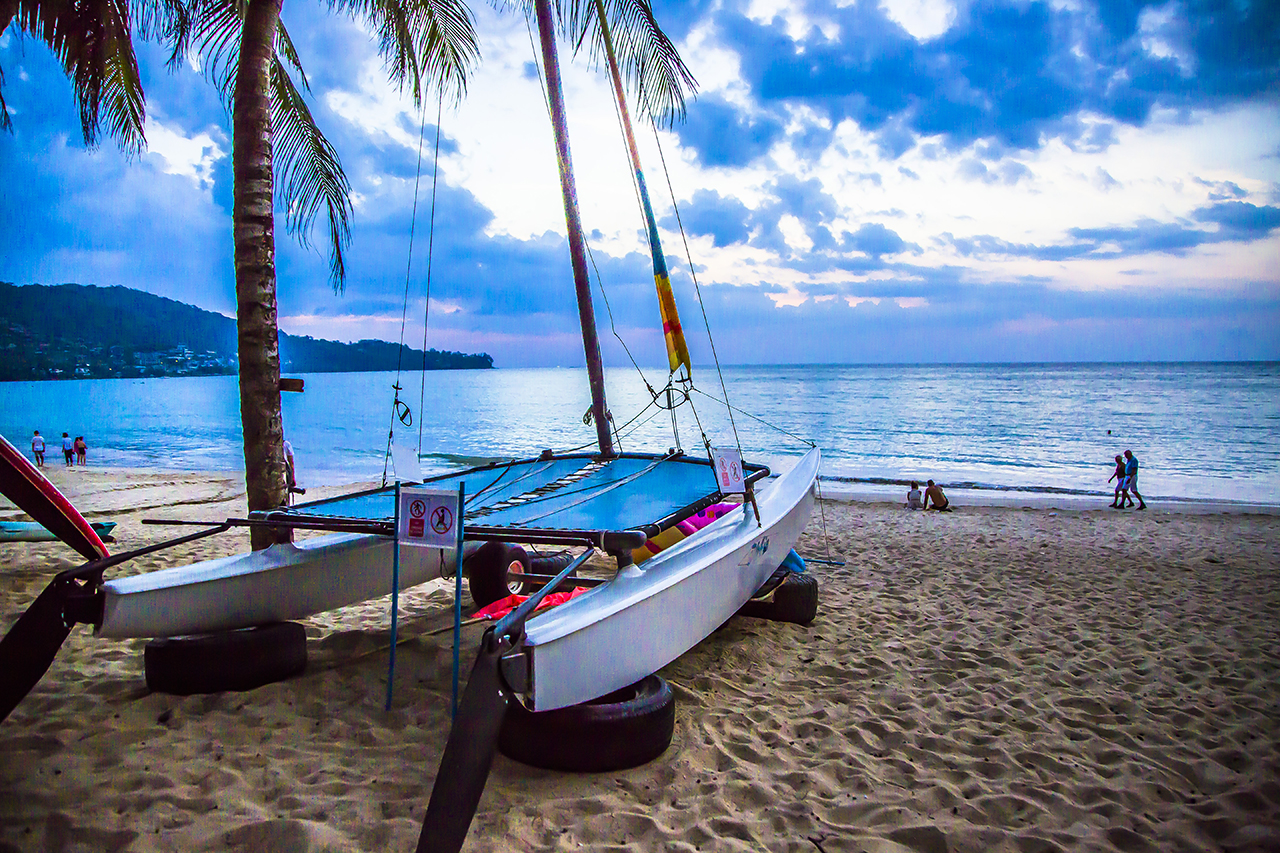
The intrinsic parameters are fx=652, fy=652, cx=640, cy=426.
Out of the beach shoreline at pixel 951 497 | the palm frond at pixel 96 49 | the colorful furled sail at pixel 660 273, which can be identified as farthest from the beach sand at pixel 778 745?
the beach shoreline at pixel 951 497

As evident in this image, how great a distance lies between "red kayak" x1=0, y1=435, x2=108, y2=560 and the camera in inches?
96.0

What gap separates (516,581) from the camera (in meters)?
3.90

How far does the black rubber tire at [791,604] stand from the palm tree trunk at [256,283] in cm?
300


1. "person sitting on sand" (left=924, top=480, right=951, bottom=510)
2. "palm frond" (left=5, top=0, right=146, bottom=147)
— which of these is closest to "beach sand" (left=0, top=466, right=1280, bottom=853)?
"palm frond" (left=5, top=0, right=146, bottom=147)

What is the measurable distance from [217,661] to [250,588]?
13.1 inches

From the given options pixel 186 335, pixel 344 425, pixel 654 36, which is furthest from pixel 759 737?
pixel 186 335

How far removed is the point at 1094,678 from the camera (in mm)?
3373

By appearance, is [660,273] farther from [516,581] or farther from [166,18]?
[166,18]

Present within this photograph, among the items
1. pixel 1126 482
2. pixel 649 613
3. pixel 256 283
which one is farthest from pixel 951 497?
pixel 256 283

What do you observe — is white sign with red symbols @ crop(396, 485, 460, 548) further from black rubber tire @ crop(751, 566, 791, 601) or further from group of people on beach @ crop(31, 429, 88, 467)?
group of people on beach @ crop(31, 429, 88, 467)

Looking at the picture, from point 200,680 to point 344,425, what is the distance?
3410cm

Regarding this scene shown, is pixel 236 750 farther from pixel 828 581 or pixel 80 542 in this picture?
pixel 828 581

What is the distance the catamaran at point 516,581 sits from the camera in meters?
2.05

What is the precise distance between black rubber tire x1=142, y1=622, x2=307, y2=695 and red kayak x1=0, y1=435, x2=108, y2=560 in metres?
0.52
